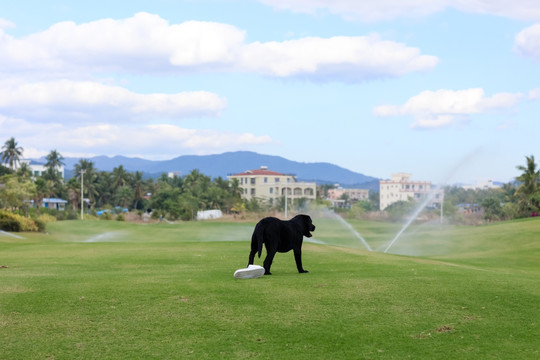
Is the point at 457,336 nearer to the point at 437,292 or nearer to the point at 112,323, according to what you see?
the point at 437,292

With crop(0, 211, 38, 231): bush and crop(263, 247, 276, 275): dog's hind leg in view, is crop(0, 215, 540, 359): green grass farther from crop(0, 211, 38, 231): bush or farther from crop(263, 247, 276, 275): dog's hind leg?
crop(0, 211, 38, 231): bush

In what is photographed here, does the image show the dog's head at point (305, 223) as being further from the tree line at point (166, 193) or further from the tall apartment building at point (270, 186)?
the tall apartment building at point (270, 186)

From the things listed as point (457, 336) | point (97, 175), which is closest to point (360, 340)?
point (457, 336)

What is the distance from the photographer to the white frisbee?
1561 centimetres

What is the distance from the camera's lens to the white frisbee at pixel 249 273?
15609 millimetres

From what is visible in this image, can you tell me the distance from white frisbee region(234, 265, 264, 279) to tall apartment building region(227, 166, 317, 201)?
152 meters

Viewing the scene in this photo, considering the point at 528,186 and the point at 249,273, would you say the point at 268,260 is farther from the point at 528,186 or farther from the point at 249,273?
the point at 528,186

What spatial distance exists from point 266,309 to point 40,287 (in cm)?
569

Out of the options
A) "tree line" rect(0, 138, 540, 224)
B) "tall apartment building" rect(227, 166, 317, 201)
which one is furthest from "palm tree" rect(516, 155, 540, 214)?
"tall apartment building" rect(227, 166, 317, 201)

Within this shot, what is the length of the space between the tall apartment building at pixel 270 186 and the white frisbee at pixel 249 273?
152 metres

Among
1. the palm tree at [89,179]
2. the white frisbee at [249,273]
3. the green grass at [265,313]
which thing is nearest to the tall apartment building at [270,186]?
the palm tree at [89,179]

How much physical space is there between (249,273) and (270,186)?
523ft

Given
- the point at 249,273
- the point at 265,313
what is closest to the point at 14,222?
the point at 249,273

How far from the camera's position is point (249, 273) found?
51.6ft
